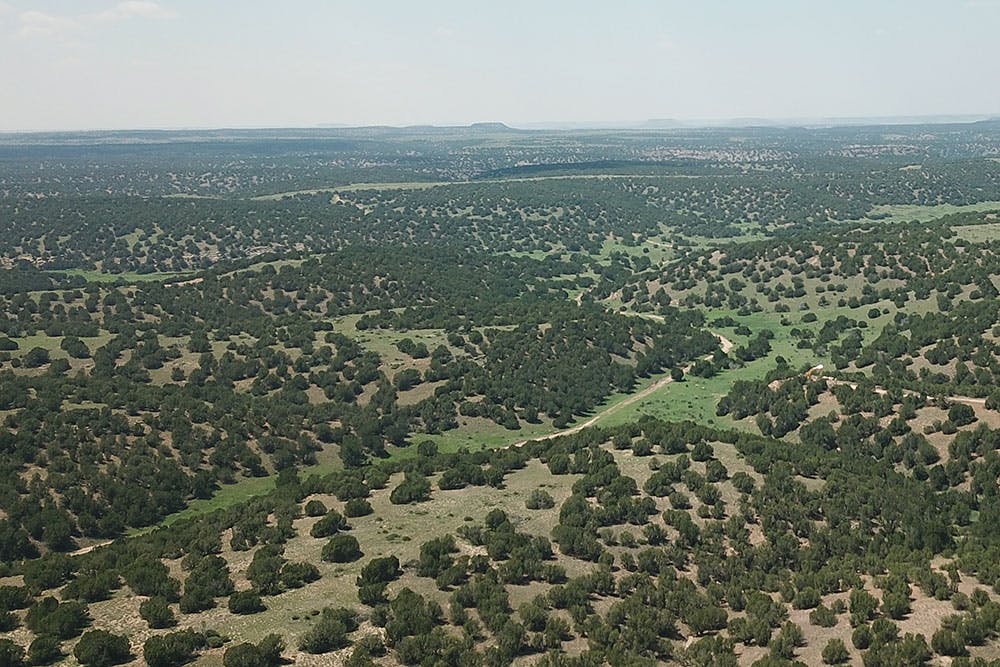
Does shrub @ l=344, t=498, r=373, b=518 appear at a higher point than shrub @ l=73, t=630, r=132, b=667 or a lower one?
lower

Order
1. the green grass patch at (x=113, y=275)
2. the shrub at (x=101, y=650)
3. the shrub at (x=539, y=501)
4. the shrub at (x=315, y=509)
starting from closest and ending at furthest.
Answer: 1. the shrub at (x=101, y=650)
2. the shrub at (x=315, y=509)
3. the shrub at (x=539, y=501)
4. the green grass patch at (x=113, y=275)

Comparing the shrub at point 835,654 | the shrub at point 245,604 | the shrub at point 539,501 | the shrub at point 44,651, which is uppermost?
the shrub at point 44,651

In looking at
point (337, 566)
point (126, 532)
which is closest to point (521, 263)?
point (126, 532)

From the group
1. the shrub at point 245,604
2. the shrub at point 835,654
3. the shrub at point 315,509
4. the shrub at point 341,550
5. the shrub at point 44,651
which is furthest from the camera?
the shrub at point 315,509

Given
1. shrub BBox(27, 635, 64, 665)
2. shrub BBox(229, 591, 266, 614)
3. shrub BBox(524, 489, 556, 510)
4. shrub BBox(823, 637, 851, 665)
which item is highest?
shrub BBox(27, 635, 64, 665)

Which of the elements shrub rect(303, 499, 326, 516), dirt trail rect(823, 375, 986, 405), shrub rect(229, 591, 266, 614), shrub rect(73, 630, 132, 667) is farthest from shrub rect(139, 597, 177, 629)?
dirt trail rect(823, 375, 986, 405)

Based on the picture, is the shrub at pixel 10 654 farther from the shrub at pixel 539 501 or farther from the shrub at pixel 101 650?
the shrub at pixel 539 501

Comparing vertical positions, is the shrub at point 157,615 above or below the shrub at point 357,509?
above

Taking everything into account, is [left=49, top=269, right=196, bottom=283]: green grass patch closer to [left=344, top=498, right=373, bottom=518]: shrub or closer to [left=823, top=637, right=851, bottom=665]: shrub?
[left=344, top=498, right=373, bottom=518]: shrub

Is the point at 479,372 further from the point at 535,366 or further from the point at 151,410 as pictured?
the point at 151,410

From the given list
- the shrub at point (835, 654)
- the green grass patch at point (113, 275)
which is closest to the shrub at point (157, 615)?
the shrub at point (835, 654)

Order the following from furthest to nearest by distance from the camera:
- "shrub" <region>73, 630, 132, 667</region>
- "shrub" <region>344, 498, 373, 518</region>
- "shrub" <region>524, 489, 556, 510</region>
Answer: "shrub" <region>524, 489, 556, 510</region>, "shrub" <region>344, 498, 373, 518</region>, "shrub" <region>73, 630, 132, 667</region>

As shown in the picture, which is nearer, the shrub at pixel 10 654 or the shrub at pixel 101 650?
the shrub at pixel 10 654
